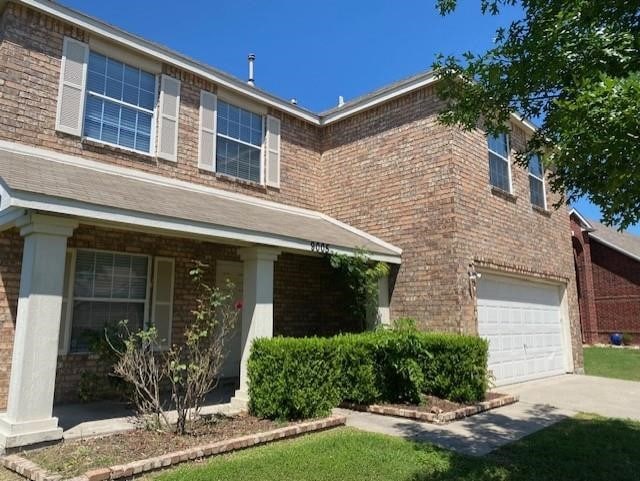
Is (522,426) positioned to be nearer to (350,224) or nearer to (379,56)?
(350,224)

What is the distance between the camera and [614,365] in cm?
1644

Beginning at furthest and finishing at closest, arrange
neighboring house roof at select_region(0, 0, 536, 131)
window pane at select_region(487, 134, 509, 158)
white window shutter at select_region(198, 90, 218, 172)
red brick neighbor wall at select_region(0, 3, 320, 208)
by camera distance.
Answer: window pane at select_region(487, 134, 509, 158), white window shutter at select_region(198, 90, 218, 172), neighboring house roof at select_region(0, 0, 536, 131), red brick neighbor wall at select_region(0, 3, 320, 208)

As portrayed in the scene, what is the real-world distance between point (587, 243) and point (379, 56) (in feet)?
71.0

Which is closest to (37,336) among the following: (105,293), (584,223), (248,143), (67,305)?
(67,305)

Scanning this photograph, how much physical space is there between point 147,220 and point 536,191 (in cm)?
1123

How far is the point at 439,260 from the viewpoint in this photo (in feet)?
34.2

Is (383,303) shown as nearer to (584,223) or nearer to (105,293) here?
(105,293)

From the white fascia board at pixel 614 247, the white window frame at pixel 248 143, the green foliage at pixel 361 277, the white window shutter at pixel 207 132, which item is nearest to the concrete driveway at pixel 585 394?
the green foliage at pixel 361 277

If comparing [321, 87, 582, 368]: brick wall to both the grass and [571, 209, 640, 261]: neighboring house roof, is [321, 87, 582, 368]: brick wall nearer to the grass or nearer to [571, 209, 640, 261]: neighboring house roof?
the grass

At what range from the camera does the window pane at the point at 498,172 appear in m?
12.2

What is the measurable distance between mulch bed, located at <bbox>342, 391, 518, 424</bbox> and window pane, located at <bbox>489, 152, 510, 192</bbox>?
5346 millimetres

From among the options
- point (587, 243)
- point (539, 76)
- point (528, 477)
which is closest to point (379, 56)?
point (539, 76)

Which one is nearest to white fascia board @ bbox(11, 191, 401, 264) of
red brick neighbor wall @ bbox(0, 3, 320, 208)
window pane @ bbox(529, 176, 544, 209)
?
red brick neighbor wall @ bbox(0, 3, 320, 208)

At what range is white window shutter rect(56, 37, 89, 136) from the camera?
8.68 m
